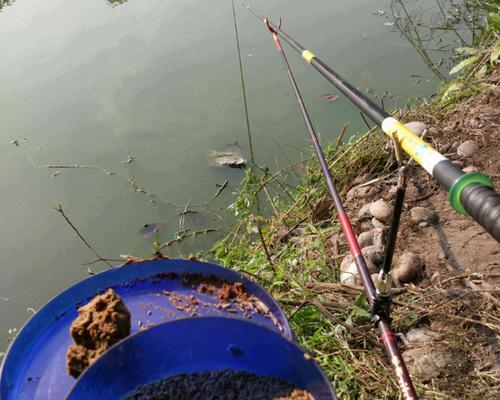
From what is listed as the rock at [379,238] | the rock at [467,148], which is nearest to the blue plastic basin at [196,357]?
the rock at [379,238]

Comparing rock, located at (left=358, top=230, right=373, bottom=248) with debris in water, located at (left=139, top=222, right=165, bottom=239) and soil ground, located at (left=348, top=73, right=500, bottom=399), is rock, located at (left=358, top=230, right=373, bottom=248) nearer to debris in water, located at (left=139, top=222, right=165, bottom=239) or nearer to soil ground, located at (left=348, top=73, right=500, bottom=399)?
soil ground, located at (left=348, top=73, right=500, bottom=399)

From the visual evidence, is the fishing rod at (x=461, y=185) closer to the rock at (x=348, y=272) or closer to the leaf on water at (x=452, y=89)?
the rock at (x=348, y=272)

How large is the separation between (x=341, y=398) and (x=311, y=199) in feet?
→ 3.92

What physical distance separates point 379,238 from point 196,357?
128cm

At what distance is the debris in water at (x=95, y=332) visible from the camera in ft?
3.54

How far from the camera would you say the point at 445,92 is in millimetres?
3053

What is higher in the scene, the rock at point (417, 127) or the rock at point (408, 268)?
the rock at point (417, 127)

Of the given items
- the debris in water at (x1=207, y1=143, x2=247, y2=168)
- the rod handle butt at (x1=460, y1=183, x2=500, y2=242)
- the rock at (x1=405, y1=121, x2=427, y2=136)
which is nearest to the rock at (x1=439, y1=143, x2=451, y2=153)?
the rock at (x1=405, y1=121, x2=427, y2=136)

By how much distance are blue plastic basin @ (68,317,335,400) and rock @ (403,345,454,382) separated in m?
0.75

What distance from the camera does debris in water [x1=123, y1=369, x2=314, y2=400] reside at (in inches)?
38.2

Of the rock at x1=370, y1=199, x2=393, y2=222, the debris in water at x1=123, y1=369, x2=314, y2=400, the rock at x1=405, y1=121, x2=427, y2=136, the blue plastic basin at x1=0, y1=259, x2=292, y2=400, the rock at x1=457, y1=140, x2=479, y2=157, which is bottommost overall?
the rock at x1=370, y1=199, x2=393, y2=222

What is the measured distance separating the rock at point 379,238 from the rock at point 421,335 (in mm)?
441

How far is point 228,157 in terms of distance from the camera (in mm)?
3352

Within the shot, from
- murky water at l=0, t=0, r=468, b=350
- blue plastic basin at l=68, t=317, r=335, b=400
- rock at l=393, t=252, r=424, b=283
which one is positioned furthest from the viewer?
murky water at l=0, t=0, r=468, b=350
